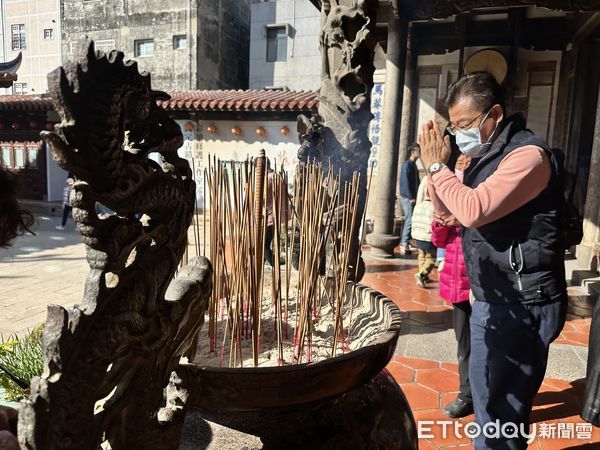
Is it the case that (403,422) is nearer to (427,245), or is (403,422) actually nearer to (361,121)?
(361,121)

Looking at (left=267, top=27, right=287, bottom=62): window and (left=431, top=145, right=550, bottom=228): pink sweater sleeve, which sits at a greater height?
(left=267, top=27, right=287, bottom=62): window

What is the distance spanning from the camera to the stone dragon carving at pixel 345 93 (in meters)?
2.13

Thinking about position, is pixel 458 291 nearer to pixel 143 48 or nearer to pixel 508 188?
pixel 508 188

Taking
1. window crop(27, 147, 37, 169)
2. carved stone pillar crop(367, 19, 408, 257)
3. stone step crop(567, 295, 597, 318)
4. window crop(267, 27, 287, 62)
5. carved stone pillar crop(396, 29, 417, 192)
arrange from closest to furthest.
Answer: stone step crop(567, 295, 597, 318)
carved stone pillar crop(367, 19, 408, 257)
carved stone pillar crop(396, 29, 417, 192)
window crop(27, 147, 37, 169)
window crop(267, 27, 287, 62)

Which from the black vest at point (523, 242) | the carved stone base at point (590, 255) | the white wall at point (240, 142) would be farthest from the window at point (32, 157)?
the black vest at point (523, 242)

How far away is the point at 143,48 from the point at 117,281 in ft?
47.9

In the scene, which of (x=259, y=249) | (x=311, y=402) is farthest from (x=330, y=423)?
(x=259, y=249)

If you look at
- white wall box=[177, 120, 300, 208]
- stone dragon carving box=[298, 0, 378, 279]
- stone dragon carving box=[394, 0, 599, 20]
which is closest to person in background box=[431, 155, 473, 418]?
stone dragon carving box=[298, 0, 378, 279]

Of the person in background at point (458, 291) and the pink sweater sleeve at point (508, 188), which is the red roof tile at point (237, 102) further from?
the pink sweater sleeve at point (508, 188)

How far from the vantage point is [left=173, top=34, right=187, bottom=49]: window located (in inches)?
499

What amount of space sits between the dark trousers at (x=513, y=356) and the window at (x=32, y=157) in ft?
37.2

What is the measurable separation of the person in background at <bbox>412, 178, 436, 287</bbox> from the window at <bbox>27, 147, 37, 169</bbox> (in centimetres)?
972

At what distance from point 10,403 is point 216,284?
85cm

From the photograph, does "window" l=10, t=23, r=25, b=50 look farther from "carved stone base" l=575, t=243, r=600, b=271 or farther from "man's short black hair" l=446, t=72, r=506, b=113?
"man's short black hair" l=446, t=72, r=506, b=113
